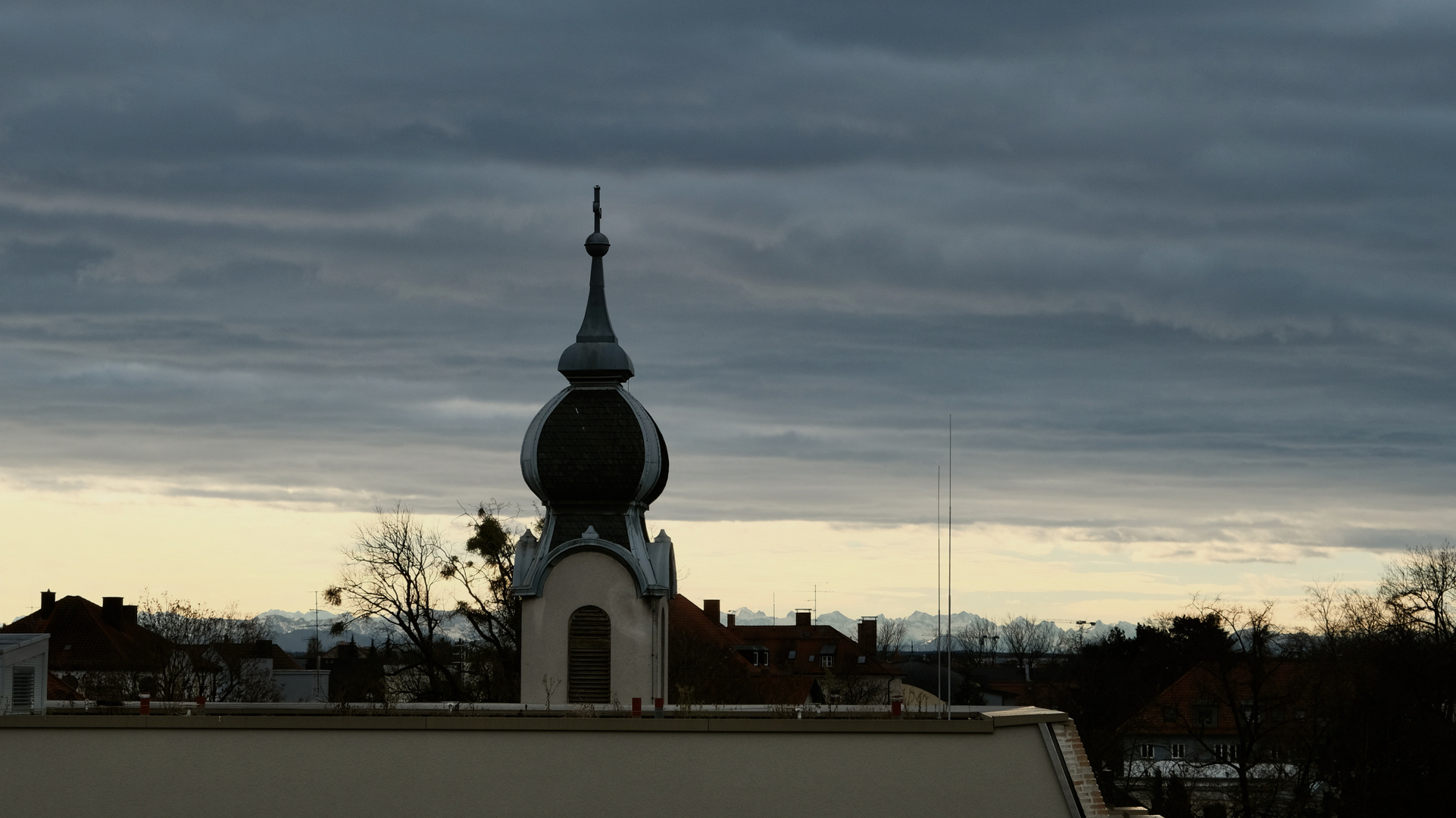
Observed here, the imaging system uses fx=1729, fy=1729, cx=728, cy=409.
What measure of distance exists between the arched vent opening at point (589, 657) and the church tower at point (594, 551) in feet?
0.05

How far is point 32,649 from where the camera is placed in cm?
2556

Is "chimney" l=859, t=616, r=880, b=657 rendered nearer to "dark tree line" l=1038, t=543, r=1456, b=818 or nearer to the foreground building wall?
"dark tree line" l=1038, t=543, r=1456, b=818

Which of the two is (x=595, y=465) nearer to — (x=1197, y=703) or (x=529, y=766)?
(x=529, y=766)

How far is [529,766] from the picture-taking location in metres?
22.6

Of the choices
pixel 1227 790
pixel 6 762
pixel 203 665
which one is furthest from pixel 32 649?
pixel 203 665

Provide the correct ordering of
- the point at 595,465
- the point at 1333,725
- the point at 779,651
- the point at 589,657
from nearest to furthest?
the point at 589,657 → the point at 595,465 → the point at 1333,725 → the point at 779,651

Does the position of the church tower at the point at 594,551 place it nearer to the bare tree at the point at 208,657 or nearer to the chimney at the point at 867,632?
the bare tree at the point at 208,657

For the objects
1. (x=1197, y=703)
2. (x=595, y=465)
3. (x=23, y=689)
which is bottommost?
(x=1197, y=703)

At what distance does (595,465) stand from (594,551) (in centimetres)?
171

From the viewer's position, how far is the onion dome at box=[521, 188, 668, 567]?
3400cm

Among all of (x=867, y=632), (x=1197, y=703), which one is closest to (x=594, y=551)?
(x=1197, y=703)

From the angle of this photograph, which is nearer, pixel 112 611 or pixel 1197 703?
pixel 1197 703

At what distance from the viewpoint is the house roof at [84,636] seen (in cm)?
8669

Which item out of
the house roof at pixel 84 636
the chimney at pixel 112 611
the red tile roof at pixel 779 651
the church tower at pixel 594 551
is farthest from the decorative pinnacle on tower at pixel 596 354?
the chimney at pixel 112 611
